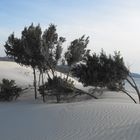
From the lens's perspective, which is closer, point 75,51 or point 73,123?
point 73,123

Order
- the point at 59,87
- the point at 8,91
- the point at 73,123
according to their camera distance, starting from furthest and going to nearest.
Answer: the point at 8,91
the point at 59,87
the point at 73,123

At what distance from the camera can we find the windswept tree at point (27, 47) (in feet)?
116

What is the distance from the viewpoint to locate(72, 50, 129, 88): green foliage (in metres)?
32.2

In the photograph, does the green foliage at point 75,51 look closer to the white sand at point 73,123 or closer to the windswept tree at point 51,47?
the windswept tree at point 51,47

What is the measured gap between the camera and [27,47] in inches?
1393

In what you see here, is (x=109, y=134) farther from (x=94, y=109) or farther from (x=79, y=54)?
(x=79, y=54)

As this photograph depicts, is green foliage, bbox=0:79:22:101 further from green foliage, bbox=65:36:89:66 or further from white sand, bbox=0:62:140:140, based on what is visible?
white sand, bbox=0:62:140:140

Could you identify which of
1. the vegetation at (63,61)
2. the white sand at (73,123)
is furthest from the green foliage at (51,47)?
the white sand at (73,123)

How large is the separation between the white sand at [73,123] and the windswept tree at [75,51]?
1049cm

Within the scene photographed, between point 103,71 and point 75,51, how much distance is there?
12.7 feet

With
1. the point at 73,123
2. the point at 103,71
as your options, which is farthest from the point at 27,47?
the point at 73,123

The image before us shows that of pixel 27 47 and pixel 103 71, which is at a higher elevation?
pixel 27 47

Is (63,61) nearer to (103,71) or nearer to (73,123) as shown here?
(103,71)

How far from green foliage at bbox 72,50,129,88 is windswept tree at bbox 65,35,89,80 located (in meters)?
1.77
